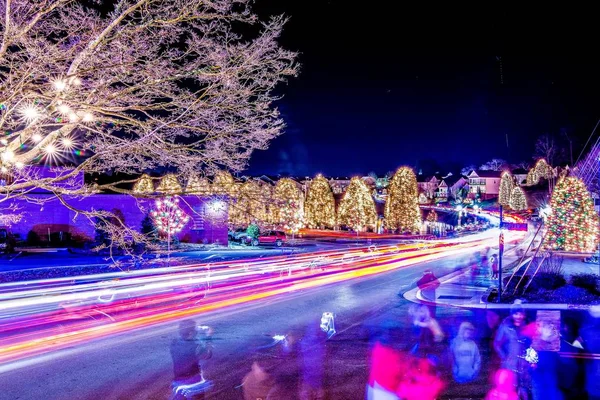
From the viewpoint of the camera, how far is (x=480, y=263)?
28.6 metres

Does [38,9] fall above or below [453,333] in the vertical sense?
above

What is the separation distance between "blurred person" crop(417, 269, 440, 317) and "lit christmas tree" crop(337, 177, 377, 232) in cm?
3960

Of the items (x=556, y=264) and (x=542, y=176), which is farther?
(x=542, y=176)

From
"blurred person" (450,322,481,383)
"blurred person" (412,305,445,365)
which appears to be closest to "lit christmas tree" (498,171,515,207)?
"blurred person" (412,305,445,365)

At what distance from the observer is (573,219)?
30156 mm

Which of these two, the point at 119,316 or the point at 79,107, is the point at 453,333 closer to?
the point at 119,316

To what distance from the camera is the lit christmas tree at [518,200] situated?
268ft

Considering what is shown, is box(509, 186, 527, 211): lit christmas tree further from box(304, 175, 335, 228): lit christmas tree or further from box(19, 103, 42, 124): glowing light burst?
box(19, 103, 42, 124): glowing light burst

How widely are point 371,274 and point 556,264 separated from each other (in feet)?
28.4

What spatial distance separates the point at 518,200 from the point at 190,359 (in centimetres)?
8465

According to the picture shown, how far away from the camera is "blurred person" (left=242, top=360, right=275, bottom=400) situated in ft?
24.0

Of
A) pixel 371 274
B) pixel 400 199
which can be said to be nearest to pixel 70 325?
pixel 371 274

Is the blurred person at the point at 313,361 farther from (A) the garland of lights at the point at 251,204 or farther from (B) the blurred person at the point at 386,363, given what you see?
(A) the garland of lights at the point at 251,204

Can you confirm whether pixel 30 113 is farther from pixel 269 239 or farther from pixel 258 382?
pixel 269 239
